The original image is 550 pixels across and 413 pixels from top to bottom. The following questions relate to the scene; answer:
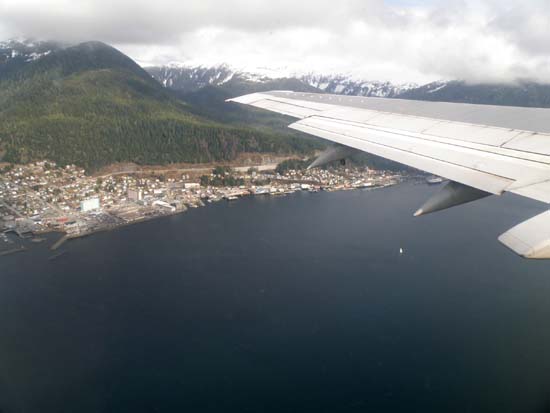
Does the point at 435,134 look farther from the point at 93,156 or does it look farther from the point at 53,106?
the point at 53,106

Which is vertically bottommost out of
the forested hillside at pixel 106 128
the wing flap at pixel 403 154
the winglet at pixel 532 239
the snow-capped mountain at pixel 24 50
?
the forested hillside at pixel 106 128

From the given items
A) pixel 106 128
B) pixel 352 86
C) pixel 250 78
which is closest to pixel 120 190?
pixel 106 128

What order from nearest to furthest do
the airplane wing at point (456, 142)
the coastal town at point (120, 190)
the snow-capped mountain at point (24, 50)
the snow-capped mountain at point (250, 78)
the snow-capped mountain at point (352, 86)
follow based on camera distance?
the airplane wing at point (456, 142) < the coastal town at point (120, 190) < the snow-capped mountain at point (24, 50) < the snow-capped mountain at point (250, 78) < the snow-capped mountain at point (352, 86)

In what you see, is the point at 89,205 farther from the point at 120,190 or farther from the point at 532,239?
the point at 532,239

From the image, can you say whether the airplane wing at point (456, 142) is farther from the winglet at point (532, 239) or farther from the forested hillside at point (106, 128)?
the forested hillside at point (106, 128)

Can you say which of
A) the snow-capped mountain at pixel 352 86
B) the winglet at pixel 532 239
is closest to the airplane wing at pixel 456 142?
the winglet at pixel 532 239

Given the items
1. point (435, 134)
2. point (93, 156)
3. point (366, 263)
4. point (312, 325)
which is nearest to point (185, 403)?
point (312, 325)
